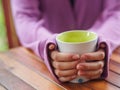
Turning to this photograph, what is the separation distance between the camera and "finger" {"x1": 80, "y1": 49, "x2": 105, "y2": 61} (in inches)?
27.9

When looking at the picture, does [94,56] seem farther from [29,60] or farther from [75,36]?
[29,60]

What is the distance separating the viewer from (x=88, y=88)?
70 centimetres

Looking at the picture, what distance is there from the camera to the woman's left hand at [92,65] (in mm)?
712

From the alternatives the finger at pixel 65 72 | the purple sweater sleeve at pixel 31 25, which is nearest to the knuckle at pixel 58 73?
the finger at pixel 65 72

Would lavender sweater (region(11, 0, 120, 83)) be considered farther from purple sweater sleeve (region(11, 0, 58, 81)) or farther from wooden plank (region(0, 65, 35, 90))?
wooden plank (region(0, 65, 35, 90))

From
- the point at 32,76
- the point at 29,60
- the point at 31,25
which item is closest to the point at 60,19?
the point at 31,25

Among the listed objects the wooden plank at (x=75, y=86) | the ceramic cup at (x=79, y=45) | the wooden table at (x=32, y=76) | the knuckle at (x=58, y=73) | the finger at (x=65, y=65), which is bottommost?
A: the wooden plank at (x=75, y=86)

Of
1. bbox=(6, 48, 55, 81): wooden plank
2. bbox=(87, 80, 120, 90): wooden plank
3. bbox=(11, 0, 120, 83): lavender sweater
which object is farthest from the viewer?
bbox=(11, 0, 120, 83): lavender sweater

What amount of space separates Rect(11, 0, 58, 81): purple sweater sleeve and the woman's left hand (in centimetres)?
18

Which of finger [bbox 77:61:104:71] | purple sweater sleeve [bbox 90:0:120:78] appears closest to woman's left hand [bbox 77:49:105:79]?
finger [bbox 77:61:104:71]

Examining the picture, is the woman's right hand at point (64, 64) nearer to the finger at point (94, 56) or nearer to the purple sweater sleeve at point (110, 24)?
the finger at point (94, 56)

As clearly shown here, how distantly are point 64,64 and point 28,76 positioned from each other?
4.5 inches

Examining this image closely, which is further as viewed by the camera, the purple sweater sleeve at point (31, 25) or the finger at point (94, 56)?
the purple sweater sleeve at point (31, 25)

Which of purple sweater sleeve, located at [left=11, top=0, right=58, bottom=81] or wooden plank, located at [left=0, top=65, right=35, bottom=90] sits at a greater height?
purple sweater sleeve, located at [left=11, top=0, right=58, bottom=81]
